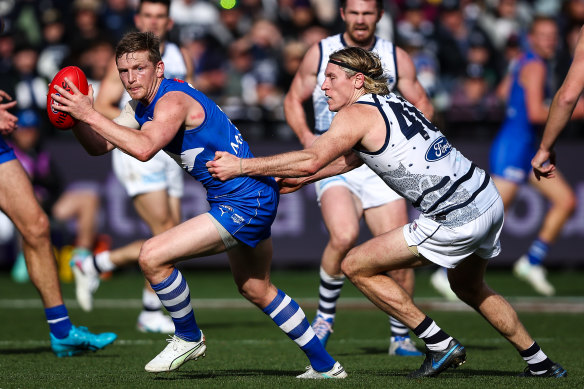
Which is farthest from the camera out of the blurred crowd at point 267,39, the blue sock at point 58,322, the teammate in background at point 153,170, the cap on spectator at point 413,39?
the cap on spectator at point 413,39

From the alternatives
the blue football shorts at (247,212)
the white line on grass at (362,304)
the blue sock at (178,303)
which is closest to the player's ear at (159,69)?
the blue football shorts at (247,212)

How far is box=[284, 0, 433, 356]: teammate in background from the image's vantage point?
833 cm

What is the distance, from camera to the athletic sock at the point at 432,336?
645cm

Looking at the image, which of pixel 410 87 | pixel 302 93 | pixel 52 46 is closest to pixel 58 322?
pixel 302 93

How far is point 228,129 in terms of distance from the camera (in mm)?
6539

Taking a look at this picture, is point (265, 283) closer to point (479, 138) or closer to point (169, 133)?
point (169, 133)

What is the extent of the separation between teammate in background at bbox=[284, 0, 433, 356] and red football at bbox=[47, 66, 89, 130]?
2453 millimetres

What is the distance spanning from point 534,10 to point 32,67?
9.93m

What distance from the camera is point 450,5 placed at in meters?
19.3

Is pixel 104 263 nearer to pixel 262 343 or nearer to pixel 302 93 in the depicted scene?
pixel 262 343

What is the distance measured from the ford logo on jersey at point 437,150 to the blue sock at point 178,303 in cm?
175

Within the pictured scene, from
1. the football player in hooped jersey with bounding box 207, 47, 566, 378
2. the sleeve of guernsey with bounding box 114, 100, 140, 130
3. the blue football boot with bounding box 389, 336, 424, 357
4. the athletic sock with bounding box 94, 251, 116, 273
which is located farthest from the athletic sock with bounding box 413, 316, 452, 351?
the athletic sock with bounding box 94, 251, 116, 273

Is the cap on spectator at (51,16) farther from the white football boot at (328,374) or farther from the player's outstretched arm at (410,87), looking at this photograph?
the white football boot at (328,374)

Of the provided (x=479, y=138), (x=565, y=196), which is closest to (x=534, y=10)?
(x=479, y=138)
